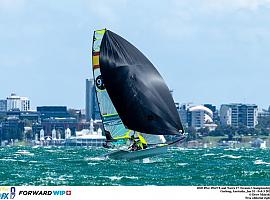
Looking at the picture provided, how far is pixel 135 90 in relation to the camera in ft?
248

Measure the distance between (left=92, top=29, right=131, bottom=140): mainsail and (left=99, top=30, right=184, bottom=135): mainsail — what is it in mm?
341

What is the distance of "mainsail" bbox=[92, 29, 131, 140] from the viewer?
7762cm

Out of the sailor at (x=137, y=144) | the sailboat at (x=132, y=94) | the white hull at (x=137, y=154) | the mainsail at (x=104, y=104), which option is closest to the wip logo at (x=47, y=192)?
the white hull at (x=137, y=154)

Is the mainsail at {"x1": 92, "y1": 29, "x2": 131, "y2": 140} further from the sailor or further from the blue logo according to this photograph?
the blue logo

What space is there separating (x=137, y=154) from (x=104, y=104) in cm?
588

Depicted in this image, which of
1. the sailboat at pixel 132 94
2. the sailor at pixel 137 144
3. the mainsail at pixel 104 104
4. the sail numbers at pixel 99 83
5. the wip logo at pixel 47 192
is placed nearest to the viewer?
the wip logo at pixel 47 192

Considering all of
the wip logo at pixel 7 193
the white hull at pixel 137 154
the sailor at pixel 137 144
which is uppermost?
the sailor at pixel 137 144

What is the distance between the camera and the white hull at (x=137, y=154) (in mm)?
73625

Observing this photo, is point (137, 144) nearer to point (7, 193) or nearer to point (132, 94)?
point (132, 94)

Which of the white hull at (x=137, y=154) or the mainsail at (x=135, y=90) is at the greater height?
the mainsail at (x=135, y=90)

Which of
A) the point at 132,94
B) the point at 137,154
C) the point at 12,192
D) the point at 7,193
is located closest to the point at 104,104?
the point at 132,94

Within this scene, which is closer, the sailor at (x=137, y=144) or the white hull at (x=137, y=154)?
the white hull at (x=137, y=154)

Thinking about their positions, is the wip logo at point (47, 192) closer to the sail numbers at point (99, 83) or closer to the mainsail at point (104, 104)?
the mainsail at point (104, 104)

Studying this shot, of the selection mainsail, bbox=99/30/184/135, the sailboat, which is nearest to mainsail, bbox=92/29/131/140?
the sailboat
